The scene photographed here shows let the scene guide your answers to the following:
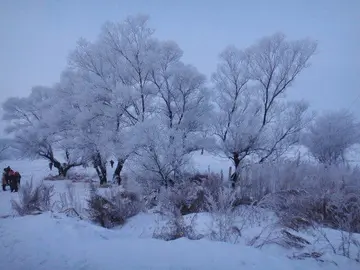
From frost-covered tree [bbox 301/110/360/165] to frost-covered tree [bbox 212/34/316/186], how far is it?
9.56 m

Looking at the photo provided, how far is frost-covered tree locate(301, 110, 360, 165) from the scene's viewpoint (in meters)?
24.2

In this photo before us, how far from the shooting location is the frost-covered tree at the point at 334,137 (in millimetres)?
24172

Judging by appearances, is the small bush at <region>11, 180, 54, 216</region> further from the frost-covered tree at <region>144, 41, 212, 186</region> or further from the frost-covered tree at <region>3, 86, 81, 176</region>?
the frost-covered tree at <region>3, 86, 81, 176</region>

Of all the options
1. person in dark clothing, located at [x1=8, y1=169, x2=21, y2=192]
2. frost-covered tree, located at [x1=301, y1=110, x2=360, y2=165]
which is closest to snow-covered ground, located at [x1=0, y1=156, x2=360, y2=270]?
person in dark clothing, located at [x1=8, y1=169, x2=21, y2=192]

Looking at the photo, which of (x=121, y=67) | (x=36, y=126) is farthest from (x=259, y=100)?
(x=36, y=126)

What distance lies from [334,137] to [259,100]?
13121 mm

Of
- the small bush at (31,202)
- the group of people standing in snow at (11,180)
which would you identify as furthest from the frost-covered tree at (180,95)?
the small bush at (31,202)

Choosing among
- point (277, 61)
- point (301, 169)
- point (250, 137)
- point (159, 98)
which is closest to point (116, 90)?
point (159, 98)

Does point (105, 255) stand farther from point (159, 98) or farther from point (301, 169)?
point (159, 98)

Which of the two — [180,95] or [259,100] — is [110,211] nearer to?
[180,95]

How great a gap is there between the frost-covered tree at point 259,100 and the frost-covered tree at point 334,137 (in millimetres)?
9563

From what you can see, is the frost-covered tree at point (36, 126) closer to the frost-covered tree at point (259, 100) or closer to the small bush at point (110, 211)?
the frost-covered tree at point (259, 100)

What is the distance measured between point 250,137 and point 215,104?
3.44 metres

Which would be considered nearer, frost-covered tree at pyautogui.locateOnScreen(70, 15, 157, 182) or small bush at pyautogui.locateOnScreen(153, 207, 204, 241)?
small bush at pyautogui.locateOnScreen(153, 207, 204, 241)
